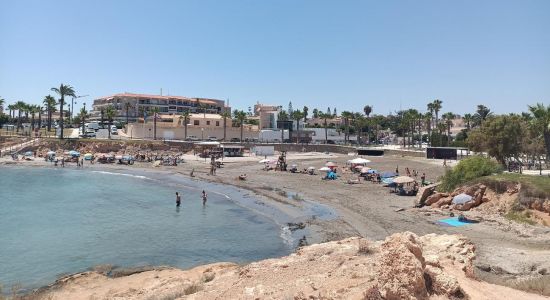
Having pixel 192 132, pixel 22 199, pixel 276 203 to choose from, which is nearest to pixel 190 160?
pixel 192 132

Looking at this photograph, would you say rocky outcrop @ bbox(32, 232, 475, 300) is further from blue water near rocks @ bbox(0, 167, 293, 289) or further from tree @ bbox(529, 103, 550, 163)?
tree @ bbox(529, 103, 550, 163)

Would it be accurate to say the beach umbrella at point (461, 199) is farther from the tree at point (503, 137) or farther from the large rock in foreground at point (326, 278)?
the tree at point (503, 137)

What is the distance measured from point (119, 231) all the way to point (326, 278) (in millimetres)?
20284

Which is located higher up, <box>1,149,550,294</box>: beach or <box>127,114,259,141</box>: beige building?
<box>127,114,259,141</box>: beige building

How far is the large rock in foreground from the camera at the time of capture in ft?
32.8

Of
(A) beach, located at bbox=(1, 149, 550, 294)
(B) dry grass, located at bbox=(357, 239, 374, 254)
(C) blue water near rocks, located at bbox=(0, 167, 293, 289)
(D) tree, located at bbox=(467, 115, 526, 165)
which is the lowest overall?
(C) blue water near rocks, located at bbox=(0, 167, 293, 289)

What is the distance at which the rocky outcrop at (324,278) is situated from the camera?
9992 mm

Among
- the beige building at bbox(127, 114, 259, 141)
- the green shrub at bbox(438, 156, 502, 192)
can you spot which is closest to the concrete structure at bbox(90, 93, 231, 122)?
the beige building at bbox(127, 114, 259, 141)

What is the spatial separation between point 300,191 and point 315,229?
55.0 ft

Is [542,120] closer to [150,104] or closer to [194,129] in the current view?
[194,129]

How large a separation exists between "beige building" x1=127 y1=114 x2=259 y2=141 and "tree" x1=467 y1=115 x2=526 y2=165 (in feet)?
218

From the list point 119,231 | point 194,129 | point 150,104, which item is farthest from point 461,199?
point 150,104

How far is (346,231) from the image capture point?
26.8 metres

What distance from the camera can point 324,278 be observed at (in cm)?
1183
